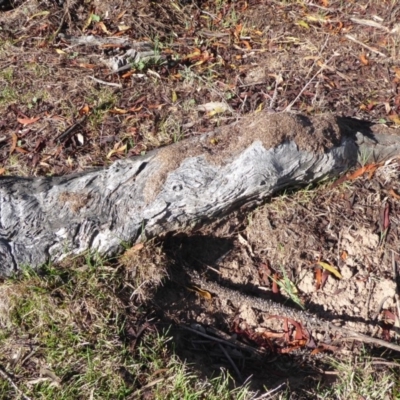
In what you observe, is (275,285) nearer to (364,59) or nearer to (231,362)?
(231,362)

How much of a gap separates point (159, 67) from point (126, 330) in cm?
217

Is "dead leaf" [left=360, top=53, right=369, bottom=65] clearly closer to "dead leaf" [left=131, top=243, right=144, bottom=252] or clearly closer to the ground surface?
the ground surface

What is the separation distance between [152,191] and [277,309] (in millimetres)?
880

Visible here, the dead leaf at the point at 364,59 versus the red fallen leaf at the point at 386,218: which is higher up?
the dead leaf at the point at 364,59

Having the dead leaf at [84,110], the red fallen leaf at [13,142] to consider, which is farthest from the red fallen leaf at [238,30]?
the red fallen leaf at [13,142]

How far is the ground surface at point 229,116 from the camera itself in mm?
2967

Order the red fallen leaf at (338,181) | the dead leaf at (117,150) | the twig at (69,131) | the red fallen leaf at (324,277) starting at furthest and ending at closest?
1. the twig at (69,131)
2. the dead leaf at (117,150)
3. the red fallen leaf at (338,181)
4. the red fallen leaf at (324,277)

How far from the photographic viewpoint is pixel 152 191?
2.93m

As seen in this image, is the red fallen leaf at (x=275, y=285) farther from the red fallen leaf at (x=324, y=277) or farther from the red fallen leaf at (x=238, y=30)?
the red fallen leaf at (x=238, y=30)

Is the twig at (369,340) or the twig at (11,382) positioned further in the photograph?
the twig at (369,340)

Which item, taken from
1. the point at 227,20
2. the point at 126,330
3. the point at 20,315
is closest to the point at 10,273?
the point at 20,315

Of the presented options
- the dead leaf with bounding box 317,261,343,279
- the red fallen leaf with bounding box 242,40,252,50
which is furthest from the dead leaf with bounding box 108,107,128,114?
the dead leaf with bounding box 317,261,343,279

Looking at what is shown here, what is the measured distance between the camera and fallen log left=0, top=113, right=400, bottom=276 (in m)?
2.89

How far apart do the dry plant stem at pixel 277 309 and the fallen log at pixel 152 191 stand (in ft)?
1.13
